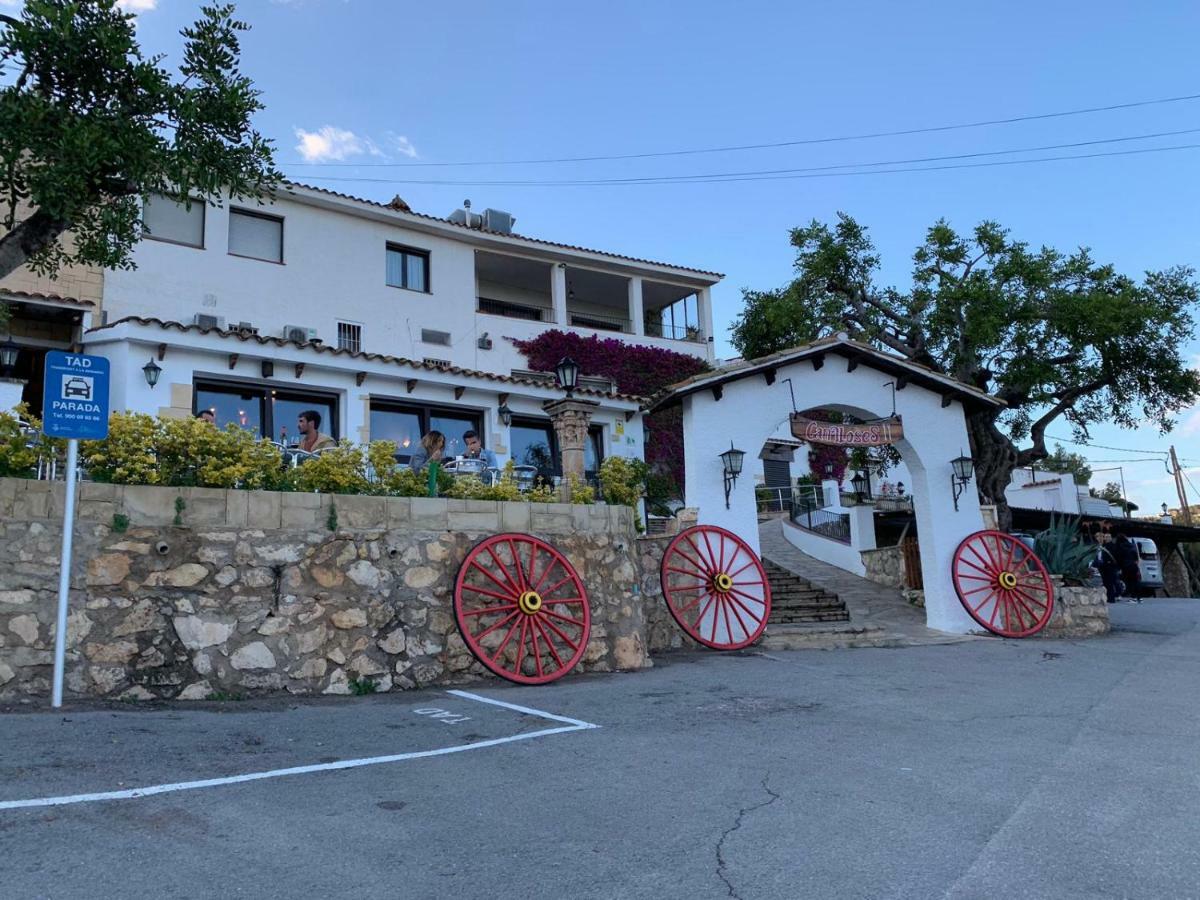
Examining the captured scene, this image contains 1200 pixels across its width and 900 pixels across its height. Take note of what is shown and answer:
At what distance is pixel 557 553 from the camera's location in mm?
8812

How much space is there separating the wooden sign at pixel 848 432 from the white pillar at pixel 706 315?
34.1 ft

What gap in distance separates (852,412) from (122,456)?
10119mm

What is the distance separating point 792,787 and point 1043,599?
408 inches

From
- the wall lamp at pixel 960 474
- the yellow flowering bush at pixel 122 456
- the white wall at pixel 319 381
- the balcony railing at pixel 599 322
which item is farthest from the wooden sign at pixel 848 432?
the balcony railing at pixel 599 322

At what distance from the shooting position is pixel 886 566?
16469 mm

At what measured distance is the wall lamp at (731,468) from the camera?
11492 mm

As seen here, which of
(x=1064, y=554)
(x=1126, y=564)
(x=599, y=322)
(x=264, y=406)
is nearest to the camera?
(x=264, y=406)

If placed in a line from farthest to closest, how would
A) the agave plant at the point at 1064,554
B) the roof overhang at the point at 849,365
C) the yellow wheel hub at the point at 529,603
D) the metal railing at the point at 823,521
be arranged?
the metal railing at the point at 823,521 → the agave plant at the point at 1064,554 → the roof overhang at the point at 849,365 → the yellow wheel hub at the point at 529,603

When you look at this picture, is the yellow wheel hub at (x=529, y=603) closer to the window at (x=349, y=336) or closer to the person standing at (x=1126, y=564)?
the window at (x=349, y=336)

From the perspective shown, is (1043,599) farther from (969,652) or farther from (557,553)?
(557,553)

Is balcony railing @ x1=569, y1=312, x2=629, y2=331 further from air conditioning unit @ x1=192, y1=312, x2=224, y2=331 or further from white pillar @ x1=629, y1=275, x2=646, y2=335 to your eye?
air conditioning unit @ x1=192, y1=312, x2=224, y2=331

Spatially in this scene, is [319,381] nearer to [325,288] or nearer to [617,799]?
[325,288]

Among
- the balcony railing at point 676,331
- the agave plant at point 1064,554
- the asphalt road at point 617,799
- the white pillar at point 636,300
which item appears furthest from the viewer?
the balcony railing at point 676,331

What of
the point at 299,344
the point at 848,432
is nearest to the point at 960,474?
the point at 848,432
